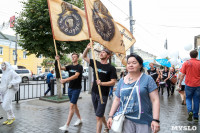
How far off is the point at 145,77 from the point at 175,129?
2944mm

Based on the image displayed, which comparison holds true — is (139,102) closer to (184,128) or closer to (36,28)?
(184,128)

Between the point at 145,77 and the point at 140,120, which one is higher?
the point at 145,77

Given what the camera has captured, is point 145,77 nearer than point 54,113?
Yes

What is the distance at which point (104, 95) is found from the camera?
3.93m

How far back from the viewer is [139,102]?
2398 mm

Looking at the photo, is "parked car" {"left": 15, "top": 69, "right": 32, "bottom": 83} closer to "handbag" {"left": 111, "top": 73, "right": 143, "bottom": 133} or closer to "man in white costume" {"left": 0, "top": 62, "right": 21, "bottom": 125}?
"man in white costume" {"left": 0, "top": 62, "right": 21, "bottom": 125}

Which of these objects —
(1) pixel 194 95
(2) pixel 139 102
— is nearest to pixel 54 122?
(2) pixel 139 102

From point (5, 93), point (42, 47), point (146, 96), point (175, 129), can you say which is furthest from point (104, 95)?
point (42, 47)

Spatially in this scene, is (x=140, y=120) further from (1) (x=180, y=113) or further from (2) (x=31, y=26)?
(2) (x=31, y=26)

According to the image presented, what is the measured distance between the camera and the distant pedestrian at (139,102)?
2393 millimetres

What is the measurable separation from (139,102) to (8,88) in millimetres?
4137

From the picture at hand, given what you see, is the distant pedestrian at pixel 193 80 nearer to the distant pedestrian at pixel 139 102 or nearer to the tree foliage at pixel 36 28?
the distant pedestrian at pixel 139 102

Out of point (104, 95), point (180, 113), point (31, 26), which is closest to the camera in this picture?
point (104, 95)

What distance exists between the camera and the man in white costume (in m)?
5.12
